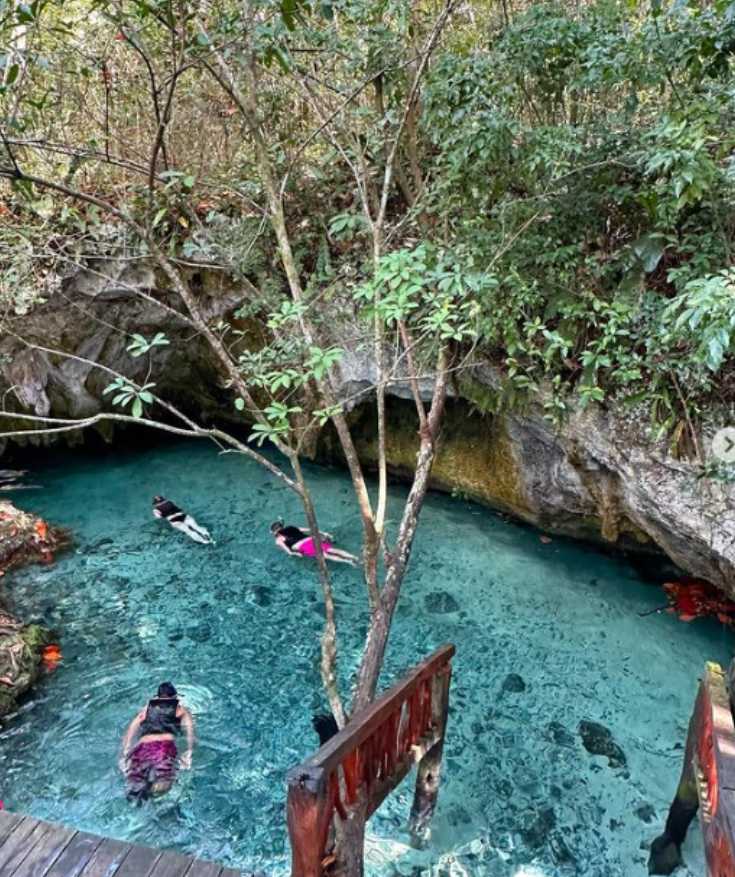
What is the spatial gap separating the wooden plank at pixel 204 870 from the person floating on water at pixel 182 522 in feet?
14.3

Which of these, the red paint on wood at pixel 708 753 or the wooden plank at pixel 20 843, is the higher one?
the red paint on wood at pixel 708 753

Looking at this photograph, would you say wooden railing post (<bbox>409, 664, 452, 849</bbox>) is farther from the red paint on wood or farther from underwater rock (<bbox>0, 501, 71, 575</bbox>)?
underwater rock (<bbox>0, 501, 71, 575</bbox>)

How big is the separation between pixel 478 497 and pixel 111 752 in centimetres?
473

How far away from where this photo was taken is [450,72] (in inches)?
167

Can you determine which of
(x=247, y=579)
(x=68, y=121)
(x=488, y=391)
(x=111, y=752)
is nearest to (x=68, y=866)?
(x=111, y=752)

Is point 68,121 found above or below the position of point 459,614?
above

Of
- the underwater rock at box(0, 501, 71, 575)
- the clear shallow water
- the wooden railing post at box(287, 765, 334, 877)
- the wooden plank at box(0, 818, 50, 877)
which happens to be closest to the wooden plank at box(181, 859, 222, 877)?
the wooden railing post at box(287, 765, 334, 877)

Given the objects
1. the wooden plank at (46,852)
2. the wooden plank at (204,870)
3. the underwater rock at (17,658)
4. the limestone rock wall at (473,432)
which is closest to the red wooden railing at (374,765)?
the wooden plank at (204,870)

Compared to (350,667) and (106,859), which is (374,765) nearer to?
(106,859)

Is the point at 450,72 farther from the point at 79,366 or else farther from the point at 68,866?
the point at 79,366

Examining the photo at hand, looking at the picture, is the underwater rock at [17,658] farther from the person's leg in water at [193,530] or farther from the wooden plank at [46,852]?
the wooden plank at [46,852]

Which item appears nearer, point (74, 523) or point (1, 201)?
point (1, 201)

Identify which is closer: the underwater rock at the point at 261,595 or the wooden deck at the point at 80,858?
the wooden deck at the point at 80,858

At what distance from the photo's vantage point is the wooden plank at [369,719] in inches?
97.3
